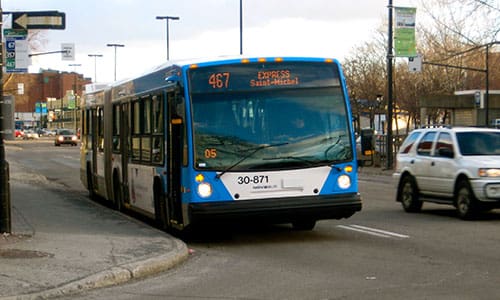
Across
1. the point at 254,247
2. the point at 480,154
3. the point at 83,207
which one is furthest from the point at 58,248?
the point at 480,154

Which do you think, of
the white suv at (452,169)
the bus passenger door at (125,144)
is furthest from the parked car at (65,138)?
the white suv at (452,169)

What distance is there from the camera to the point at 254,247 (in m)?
12.9

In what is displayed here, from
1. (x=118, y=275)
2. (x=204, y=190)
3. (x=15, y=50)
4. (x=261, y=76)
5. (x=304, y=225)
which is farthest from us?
(x=15, y=50)

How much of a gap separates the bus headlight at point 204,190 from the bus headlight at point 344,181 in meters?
2.03

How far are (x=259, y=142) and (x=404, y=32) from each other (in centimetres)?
2148

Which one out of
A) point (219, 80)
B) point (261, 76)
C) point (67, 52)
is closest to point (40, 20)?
point (219, 80)

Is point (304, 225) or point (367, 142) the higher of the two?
Result: point (367, 142)

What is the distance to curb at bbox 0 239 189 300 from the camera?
29.3 ft

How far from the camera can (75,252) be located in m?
11.6

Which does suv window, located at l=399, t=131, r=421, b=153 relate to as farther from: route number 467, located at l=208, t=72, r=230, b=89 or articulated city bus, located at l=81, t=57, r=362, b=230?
route number 467, located at l=208, t=72, r=230, b=89

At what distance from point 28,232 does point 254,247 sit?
3792 millimetres

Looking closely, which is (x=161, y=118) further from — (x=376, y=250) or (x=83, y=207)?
(x=83, y=207)

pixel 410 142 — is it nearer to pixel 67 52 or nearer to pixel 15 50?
pixel 15 50

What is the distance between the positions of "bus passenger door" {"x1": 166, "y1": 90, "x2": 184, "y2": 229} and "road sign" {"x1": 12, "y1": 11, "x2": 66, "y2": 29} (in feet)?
7.89
